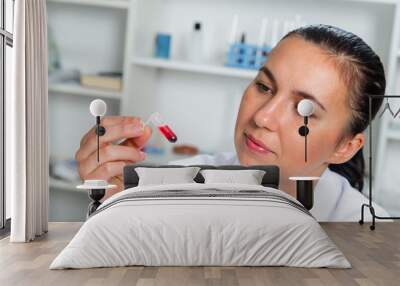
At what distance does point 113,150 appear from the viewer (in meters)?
4.48

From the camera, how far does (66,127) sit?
4.71 meters

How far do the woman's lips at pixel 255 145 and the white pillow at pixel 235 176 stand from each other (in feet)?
1.24

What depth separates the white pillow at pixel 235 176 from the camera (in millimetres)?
3971

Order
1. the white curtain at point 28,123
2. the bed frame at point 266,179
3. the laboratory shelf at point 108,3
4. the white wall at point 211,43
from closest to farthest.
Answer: the white curtain at point 28,123 → the bed frame at point 266,179 → the laboratory shelf at point 108,3 → the white wall at point 211,43

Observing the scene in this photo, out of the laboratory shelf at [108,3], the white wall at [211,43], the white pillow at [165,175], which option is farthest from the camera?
the white wall at [211,43]

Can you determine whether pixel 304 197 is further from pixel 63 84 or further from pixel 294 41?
pixel 63 84

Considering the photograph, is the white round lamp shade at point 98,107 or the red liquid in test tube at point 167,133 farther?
the red liquid in test tube at point 167,133

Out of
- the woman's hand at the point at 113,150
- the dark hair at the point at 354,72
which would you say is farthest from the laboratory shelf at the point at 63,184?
the dark hair at the point at 354,72

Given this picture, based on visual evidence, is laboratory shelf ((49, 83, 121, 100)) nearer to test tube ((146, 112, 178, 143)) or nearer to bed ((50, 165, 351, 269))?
test tube ((146, 112, 178, 143))

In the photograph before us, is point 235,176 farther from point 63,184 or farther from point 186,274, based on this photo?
point 63,184

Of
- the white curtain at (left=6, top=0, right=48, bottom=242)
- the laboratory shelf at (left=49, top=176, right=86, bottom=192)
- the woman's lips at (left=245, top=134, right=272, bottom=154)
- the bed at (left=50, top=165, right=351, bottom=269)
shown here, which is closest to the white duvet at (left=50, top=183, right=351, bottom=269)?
the bed at (left=50, top=165, right=351, bottom=269)

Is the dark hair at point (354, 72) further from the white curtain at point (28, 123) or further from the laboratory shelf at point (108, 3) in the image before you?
the white curtain at point (28, 123)

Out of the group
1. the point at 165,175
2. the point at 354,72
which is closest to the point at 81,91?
the point at 165,175

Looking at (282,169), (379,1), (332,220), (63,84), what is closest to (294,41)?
(379,1)
